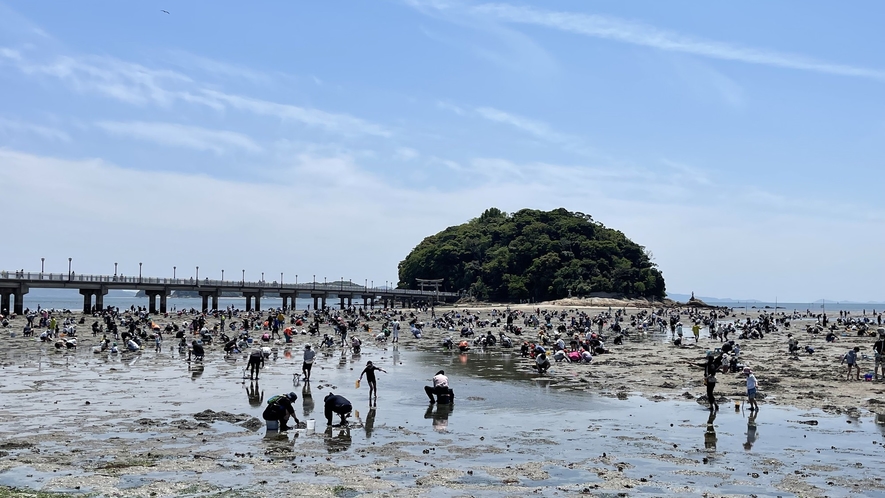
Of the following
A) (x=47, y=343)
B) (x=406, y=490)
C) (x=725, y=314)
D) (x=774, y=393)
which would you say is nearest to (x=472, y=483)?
(x=406, y=490)

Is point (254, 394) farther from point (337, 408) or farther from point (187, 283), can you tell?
point (187, 283)

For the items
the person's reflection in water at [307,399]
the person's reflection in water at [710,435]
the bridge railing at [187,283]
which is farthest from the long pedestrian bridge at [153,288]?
the person's reflection in water at [710,435]

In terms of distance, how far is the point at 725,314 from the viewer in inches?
4345

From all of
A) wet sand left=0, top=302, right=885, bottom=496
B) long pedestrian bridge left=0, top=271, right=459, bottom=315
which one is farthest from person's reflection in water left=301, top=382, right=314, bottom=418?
long pedestrian bridge left=0, top=271, right=459, bottom=315

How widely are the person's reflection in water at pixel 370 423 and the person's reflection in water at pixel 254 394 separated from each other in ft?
11.0

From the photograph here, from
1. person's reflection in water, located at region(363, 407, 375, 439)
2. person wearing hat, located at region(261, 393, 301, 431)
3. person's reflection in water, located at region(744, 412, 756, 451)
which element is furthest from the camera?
person's reflection in water, located at region(363, 407, 375, 439)

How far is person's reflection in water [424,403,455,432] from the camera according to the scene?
1891 centimetres

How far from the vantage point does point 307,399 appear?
23.1 m

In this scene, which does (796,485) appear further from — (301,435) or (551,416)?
(301,435)

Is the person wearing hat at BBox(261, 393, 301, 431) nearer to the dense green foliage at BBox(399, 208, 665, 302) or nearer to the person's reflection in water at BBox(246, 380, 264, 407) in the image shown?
the person's reflection in water at BBox(246, 380, 264, 407)

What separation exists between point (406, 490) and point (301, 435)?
17.0 feet

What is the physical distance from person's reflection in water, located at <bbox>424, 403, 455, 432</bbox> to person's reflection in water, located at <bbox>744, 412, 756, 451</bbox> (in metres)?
6.63

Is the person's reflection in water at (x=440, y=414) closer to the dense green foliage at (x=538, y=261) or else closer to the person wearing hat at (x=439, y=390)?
the person wearing hat at (x=439, y=390)

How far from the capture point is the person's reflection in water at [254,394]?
22344 mm
